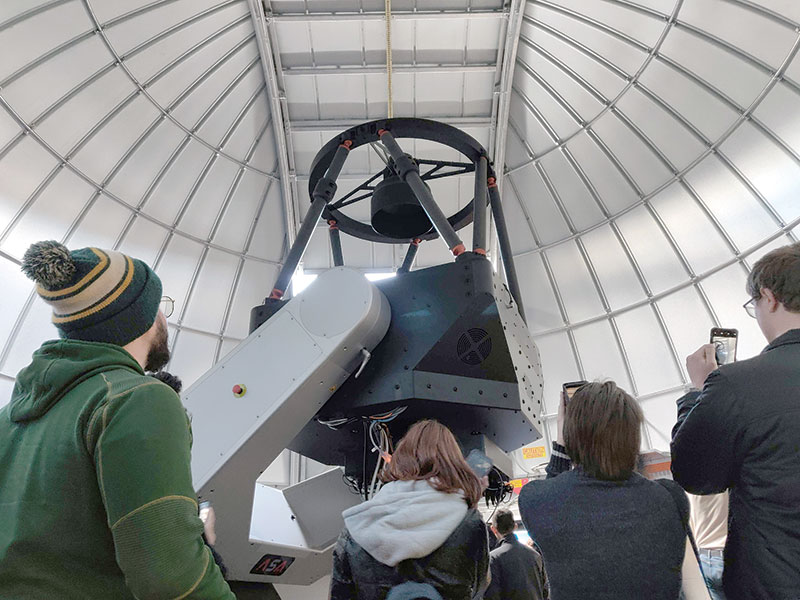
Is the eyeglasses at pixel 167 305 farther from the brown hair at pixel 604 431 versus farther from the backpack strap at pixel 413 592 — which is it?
the brown hair at pixel 604 431

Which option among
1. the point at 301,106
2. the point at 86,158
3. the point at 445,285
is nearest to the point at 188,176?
the point at 86,158

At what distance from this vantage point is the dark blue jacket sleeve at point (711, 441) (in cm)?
190

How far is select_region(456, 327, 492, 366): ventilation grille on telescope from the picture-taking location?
3736 millimetres

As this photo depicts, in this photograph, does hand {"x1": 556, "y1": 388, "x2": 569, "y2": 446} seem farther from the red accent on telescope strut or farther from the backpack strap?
the red accent on telescope strut

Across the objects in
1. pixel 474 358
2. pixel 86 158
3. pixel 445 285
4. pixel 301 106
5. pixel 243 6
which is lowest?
pixel 474 358

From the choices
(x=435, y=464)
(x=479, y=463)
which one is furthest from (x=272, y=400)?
(x=435, y=464)

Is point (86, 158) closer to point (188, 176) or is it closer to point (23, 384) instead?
point (188, 176)

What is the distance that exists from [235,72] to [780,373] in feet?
38.2

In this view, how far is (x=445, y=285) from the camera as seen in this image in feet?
12.9

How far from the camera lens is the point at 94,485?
1355mm

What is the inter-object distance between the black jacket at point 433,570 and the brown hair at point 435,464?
0.43 ft

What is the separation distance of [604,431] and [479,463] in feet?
5.14

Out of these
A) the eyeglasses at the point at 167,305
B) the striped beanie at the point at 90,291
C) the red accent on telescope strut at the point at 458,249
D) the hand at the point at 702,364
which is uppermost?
the red accent on telescope strut at the point at 458,249

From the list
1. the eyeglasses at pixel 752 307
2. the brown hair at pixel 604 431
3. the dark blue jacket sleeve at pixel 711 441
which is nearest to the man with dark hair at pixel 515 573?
the brown hair at pixel 604 431
